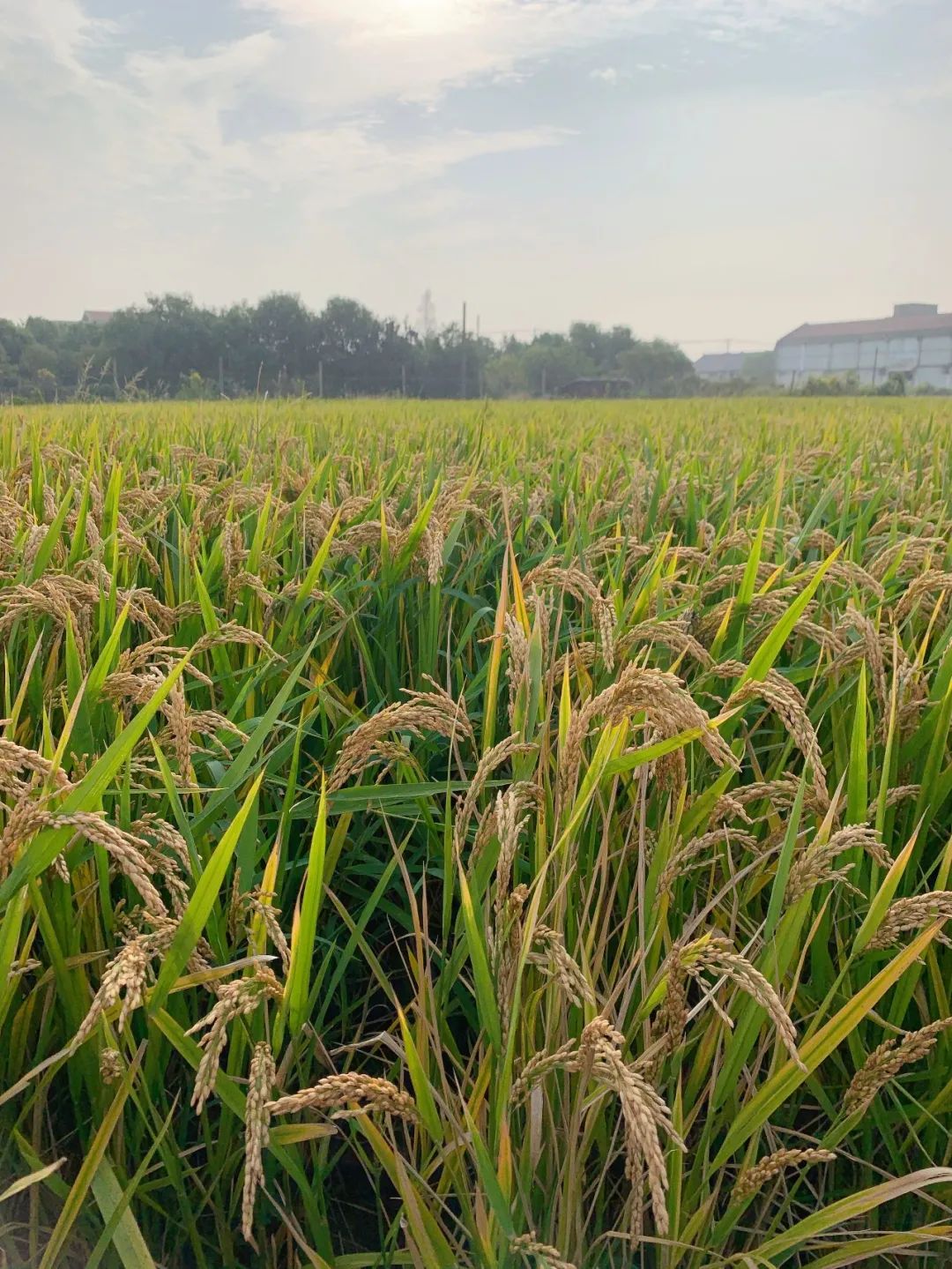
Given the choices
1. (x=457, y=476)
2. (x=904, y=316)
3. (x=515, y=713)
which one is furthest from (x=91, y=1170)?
(x=904, y=316)

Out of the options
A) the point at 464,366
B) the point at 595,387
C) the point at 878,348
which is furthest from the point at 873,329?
the point at 464,366

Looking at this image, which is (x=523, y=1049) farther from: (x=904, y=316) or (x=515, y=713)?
(x=904, y=316)

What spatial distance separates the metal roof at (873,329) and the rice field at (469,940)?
8505cm

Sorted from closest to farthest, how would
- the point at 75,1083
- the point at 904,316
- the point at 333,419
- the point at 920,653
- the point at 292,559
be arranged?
the point at 75,1083, the point at 920,653, the point at 292,559, the point at 333,419, the point at 904,316

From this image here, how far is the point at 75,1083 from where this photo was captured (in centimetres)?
100

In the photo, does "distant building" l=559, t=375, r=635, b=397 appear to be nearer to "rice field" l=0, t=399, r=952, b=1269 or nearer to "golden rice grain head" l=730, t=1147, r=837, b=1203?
"rice field" l=0, t=399, r=952, b=1269

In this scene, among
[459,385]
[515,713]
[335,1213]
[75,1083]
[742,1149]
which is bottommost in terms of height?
[335,1213]

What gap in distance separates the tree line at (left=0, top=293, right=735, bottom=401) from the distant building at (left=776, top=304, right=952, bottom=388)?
25.1 metres

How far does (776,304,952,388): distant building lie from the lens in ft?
243

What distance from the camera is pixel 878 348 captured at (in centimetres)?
7756

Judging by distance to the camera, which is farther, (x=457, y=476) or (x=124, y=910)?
(x=457, y=476)

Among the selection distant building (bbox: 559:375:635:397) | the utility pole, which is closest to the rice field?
the utility pole

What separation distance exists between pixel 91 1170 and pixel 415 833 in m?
0.71

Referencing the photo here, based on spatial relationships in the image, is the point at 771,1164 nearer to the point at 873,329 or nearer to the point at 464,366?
the point at 464,366
